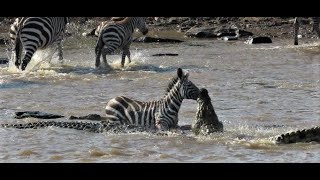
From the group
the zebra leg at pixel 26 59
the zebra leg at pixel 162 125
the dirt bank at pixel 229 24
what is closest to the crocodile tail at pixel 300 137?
the zebra leg at pixel 162 125

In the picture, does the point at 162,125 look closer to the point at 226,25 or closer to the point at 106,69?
the point at 106,69

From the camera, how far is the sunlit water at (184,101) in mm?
6652

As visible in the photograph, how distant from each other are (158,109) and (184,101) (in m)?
3.32

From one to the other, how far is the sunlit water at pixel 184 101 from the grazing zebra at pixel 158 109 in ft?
1.64

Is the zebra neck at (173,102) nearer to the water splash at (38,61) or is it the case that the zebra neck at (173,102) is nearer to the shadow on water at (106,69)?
the shadow on water at (106,69)

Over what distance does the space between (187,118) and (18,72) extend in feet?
24.3

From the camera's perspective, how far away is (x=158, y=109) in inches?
326

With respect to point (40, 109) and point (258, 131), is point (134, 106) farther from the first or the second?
point (40, 109)

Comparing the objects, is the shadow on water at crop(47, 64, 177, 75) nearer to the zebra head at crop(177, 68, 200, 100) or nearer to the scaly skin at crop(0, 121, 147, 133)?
the scaly skin at crop(0, 121, 147, 133)

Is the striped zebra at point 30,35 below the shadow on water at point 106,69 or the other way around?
the other way around

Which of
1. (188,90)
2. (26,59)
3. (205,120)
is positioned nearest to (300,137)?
(205,120)

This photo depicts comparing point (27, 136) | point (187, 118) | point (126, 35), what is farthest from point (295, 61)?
point (27, 136)

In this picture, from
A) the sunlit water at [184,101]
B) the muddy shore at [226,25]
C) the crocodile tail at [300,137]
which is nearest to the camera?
the sunlit water at [184,101]

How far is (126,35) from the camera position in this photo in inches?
693
